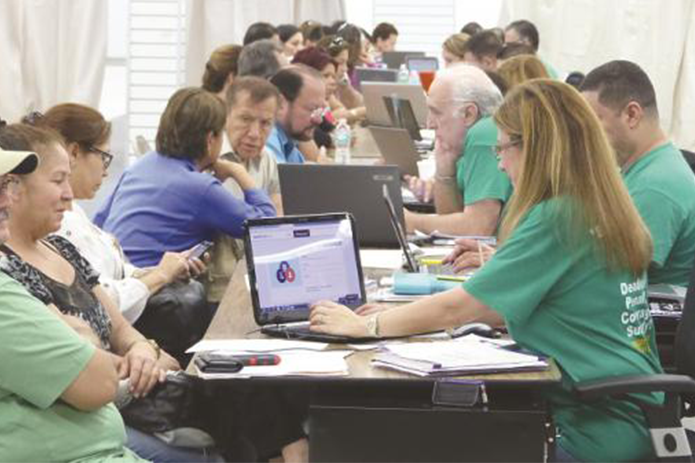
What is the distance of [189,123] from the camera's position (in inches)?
168

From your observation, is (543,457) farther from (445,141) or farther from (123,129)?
(123,129)

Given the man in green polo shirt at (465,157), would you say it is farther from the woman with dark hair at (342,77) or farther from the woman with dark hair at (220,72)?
the woman with dark hair at (342,77)

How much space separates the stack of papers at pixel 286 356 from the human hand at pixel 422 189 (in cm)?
224

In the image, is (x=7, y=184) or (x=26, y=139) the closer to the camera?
(x=7, y=184)

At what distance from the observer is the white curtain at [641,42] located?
1019cm

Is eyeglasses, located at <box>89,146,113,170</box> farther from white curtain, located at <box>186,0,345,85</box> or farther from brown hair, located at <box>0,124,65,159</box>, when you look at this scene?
white curtain, located at <box>186,0,345,85</box>

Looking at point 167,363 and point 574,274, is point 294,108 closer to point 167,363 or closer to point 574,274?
point 167,363

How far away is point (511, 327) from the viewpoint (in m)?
2.88

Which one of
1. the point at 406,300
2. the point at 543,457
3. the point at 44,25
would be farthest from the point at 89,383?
the point at 44,25

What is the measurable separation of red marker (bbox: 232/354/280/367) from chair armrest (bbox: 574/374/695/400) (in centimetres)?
68

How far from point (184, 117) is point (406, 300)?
1256 millimetres

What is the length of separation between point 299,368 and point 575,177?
771mm

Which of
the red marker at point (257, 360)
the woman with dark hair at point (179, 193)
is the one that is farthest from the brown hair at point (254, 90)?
the red marker at point (257, 360)

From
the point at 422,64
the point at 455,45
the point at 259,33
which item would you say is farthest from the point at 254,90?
the point at 422,64
